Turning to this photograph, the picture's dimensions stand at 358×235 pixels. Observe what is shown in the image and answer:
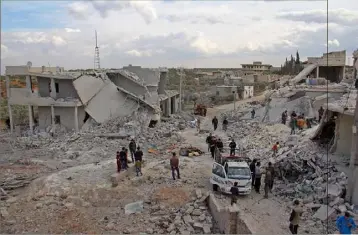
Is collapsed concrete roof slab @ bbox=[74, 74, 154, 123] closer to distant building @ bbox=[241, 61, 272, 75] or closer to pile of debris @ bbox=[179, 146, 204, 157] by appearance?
pile of debris @ bbox=[179, 146, 204, 157]

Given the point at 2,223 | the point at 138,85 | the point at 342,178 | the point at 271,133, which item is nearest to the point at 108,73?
the point at 138,85

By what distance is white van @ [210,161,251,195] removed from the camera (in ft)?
Answer: 44.3

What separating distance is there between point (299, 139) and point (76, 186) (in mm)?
11268

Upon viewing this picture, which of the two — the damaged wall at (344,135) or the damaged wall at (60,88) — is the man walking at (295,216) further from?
the damaged wall at (60,88)

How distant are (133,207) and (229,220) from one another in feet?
12.8

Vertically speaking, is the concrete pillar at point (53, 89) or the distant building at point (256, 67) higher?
the distant building at point (256, 67)

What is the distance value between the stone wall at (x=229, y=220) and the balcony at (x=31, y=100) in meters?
18.7

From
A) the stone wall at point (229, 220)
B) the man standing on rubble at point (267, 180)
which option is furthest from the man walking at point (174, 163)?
the man standing on rubble at point (267, 180)

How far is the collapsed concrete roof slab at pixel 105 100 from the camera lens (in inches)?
1139

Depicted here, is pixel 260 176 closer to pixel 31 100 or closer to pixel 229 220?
pixel 229 220

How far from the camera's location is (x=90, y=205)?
13.7m

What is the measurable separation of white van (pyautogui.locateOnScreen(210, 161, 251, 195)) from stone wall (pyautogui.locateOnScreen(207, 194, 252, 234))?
4.85 feet

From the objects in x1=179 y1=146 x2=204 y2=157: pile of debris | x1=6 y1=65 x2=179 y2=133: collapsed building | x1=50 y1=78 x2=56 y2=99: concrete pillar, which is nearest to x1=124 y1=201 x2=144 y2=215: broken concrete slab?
x1=179 y1=146 x2=204 y2=157: pile of debris

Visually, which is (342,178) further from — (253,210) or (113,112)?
(113,112)
